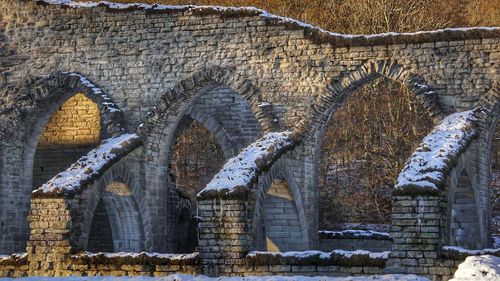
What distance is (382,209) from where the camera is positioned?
25797 millimetres

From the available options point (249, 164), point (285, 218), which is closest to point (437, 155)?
point (249, 164)

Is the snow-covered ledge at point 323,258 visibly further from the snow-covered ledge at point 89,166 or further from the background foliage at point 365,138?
the background foliage at point 365,138

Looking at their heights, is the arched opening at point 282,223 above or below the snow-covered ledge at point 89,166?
below

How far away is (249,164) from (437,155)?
283 centimetres

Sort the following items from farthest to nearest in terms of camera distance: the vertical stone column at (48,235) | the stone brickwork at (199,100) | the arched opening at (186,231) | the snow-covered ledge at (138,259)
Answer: the arched opening at (186,231), the vertical stone column at (48,235), the stone brickwork at (199,100), the snow-covered ledge at (138,259)

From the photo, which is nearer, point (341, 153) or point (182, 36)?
point (182, 36)

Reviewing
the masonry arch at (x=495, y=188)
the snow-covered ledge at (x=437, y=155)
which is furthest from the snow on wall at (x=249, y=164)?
the masonry arch at (x=495, y=188)

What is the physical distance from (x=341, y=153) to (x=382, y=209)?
2986 millimetres

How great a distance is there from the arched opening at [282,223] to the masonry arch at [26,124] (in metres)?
3.57

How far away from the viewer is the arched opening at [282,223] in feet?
50.6

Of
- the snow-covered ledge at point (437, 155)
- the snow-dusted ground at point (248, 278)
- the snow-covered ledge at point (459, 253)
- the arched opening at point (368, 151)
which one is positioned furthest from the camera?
the arched opening at point (368, 151)

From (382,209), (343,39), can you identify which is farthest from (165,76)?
(382,209)

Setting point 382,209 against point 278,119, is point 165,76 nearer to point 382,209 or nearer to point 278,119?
point 278,119

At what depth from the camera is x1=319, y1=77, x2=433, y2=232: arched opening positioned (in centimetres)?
2544
